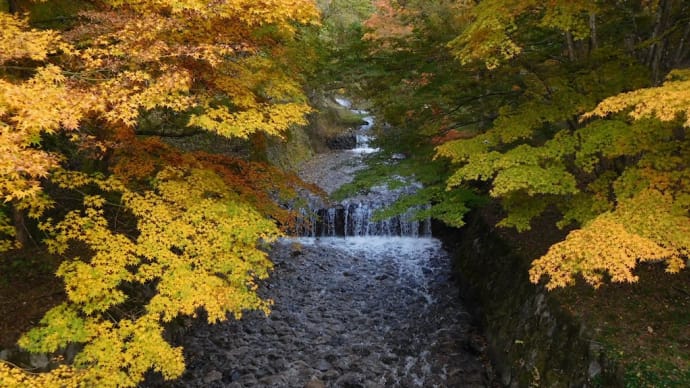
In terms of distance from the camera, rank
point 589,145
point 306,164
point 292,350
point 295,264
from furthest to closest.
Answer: point 306,164, point 295,264, point 292,350, point 589,145

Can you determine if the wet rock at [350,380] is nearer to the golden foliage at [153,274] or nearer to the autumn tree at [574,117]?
the golden foliage at [153,274]

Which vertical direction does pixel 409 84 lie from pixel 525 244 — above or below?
above

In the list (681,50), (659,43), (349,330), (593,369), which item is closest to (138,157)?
(349,330)

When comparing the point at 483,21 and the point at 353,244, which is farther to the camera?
the point at 353,244

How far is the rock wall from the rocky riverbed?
52 cm

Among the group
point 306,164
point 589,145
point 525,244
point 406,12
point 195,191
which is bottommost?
point 525,244

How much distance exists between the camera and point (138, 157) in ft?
25.4

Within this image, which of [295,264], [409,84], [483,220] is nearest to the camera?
[409,84]

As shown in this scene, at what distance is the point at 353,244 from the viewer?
52.4 ft

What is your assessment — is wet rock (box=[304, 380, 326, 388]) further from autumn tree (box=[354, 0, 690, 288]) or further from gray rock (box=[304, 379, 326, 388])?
autumn tree (box=[354, 0, 690, 288])

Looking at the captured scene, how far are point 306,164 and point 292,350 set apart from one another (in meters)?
15.8

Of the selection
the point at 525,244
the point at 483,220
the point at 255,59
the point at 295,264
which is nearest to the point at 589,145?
the point at 525,244

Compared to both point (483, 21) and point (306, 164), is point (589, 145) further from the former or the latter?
point (306, 164)

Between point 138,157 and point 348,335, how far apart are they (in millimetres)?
5894
